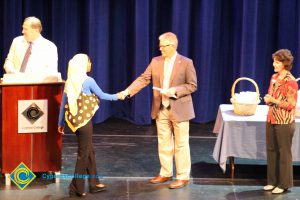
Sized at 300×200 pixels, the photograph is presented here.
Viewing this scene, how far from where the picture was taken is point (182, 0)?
8570mm

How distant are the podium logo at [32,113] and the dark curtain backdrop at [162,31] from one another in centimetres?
275

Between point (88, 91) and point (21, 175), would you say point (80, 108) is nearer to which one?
point (88, 91)

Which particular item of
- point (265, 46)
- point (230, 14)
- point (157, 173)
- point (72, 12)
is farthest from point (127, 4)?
point (157, 173)

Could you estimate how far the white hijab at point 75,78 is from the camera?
18.6ft

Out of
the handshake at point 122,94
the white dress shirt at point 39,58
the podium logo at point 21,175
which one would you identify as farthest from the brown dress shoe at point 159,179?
the white dress shirt at point 39,58

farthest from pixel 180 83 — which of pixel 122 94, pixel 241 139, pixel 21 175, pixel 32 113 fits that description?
pixel 21 175

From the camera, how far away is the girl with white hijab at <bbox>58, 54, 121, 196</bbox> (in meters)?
5.68

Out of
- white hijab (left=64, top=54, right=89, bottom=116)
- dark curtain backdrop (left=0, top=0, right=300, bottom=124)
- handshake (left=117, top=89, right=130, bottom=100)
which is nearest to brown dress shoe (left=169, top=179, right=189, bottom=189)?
handshake (left=117, top=89, right=130, bottom=100)

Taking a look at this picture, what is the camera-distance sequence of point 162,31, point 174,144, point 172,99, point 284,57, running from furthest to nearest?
point 162,31 → point 174,144 → point 172,99 → point 284,57

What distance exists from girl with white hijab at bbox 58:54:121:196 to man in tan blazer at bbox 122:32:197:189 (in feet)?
1.52

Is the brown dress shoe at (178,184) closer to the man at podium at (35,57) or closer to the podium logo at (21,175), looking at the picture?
the podium logo at (21,175)

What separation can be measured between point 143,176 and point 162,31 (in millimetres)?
2884

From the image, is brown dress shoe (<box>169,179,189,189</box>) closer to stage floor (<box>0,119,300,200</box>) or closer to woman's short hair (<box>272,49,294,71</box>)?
stage floor (<box>0,119,300,200</box>)

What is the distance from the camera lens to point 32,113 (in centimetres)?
602
